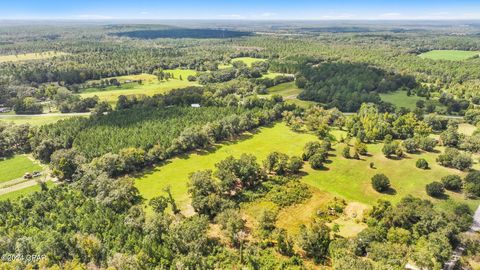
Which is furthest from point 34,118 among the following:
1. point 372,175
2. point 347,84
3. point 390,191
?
point 347,84

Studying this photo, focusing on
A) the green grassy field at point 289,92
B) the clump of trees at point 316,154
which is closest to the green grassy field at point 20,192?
the clump of trees at point 316,154

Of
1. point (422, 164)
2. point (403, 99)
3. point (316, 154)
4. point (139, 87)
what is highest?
point (139, 87)

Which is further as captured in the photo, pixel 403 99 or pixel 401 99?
pixel 403 99

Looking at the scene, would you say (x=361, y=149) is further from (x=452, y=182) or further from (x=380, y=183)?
(x=452, y=182)

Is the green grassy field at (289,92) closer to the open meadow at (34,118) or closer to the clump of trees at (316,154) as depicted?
the clump of trees at (316,154)

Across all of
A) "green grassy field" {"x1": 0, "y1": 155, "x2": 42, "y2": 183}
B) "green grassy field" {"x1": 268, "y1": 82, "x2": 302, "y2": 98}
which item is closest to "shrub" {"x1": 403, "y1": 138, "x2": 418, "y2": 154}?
"green grassy field" {"x1": 268, "y1": 82, "x2": 302, "y2": 98}

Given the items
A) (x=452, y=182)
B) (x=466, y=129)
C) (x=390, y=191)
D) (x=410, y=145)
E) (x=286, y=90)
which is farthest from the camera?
(x=286, y=90)

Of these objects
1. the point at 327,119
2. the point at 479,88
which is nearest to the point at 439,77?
the point at 479,88
